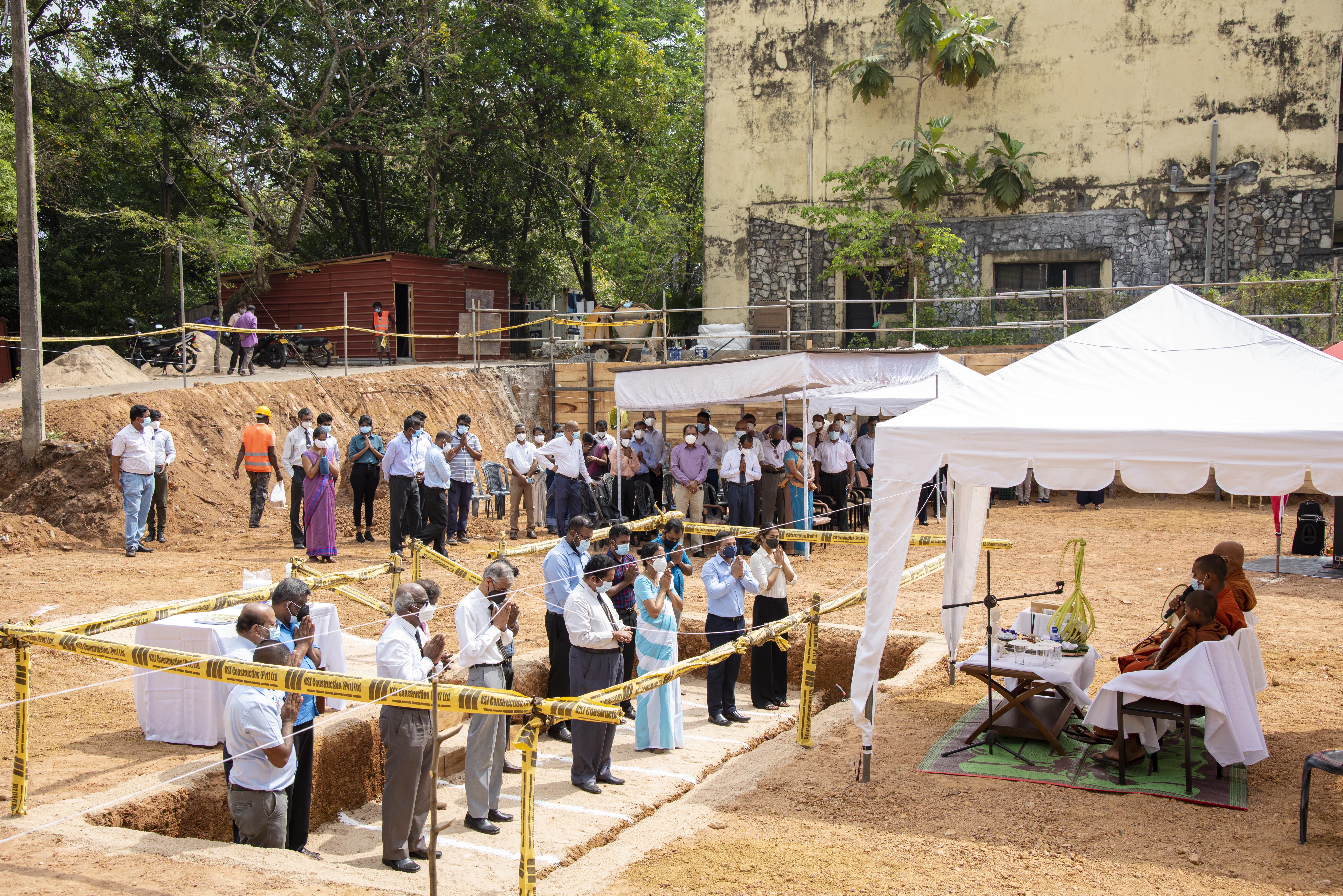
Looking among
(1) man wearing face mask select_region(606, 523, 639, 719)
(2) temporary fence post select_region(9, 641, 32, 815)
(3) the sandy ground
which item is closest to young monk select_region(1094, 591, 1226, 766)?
(3) the sandy ground

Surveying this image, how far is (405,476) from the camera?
44.7 feet

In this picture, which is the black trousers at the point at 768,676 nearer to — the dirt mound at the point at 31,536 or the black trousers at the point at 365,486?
the black trousers at the point at 365,486

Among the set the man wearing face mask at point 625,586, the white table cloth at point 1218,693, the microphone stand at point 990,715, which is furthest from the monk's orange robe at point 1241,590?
the man wearing face mask at point 625,586

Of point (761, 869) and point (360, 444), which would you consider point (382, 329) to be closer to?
point (360, 444)

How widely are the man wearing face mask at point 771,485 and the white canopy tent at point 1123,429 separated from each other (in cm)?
782

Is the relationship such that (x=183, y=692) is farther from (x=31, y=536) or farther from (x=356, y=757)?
(x=31, y=536)

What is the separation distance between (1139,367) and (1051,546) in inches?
326

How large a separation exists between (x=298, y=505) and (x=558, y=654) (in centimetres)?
652

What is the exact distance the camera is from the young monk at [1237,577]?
745 cm

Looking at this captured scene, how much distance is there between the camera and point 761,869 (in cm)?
561

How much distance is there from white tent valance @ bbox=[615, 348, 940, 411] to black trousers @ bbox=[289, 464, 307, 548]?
441 cm

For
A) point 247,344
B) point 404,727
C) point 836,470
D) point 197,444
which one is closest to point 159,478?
point 197,444

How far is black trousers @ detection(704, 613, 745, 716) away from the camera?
9.19 meters

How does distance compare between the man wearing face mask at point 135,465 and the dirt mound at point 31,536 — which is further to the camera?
the dirt mound at point 31,536
